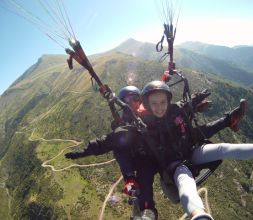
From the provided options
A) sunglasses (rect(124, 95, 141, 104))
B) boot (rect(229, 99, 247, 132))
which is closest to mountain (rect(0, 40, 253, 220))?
sunglasses (rect(124, 95, 141, 104))

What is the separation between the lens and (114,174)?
2741 inches

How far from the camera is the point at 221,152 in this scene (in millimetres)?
6098

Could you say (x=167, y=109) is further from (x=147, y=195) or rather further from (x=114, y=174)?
(x=114, y=174)

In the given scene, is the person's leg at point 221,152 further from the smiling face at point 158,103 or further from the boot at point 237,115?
the smiling face at point 158,103

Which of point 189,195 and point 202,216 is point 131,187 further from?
point 202,216

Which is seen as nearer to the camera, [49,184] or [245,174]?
[49,184]

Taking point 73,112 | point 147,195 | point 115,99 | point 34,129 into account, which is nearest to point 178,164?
point 147,195

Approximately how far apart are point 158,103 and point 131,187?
5.97 ft

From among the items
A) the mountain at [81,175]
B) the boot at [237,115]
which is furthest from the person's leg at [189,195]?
the mountain at [81,175]

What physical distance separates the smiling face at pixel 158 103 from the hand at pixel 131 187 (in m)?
1.45

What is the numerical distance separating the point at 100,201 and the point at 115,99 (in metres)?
60.1

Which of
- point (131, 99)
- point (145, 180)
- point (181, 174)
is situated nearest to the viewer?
point (181, 174)

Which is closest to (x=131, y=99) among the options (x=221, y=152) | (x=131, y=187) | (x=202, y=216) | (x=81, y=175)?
(x=131, y=187)

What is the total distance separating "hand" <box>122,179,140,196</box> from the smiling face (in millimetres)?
1450
